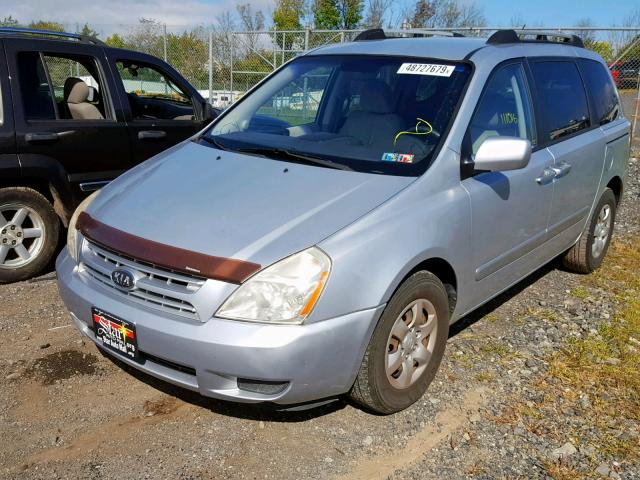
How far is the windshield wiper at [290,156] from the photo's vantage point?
3381 millimetres

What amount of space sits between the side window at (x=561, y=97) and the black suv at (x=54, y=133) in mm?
3270

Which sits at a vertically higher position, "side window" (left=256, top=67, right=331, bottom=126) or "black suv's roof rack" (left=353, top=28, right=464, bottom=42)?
"black suv's roof rack" (left=353, top=28, right=464, bottom=42)

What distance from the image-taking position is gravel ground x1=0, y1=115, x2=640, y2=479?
9.37 feet

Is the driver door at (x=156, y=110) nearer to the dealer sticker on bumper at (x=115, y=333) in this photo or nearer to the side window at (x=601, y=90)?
the dealer sticker on bumper at (x=115, y=333)

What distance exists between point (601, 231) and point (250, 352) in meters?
4.07

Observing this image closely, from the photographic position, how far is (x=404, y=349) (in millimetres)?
3156

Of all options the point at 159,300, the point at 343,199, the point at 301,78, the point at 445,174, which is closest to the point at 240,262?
the point at 159,300

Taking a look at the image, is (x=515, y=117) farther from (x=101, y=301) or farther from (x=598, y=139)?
(x=101, y=301)

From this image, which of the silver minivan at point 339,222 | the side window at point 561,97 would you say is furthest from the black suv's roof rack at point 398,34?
the side window at point 561,97

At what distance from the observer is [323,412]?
10.8 ft

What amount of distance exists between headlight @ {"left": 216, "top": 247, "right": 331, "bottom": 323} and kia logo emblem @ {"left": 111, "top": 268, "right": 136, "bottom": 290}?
482mm

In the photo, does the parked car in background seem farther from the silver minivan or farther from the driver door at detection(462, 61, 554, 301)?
the driver door at detection(462, 61, 554, 301)

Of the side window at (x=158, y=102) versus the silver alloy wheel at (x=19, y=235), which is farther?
the side window at (x=158, y=102)

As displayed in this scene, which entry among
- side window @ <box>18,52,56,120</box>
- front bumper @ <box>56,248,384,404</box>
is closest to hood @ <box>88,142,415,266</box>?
front bumper @ <box>56,248,384,404</box>
